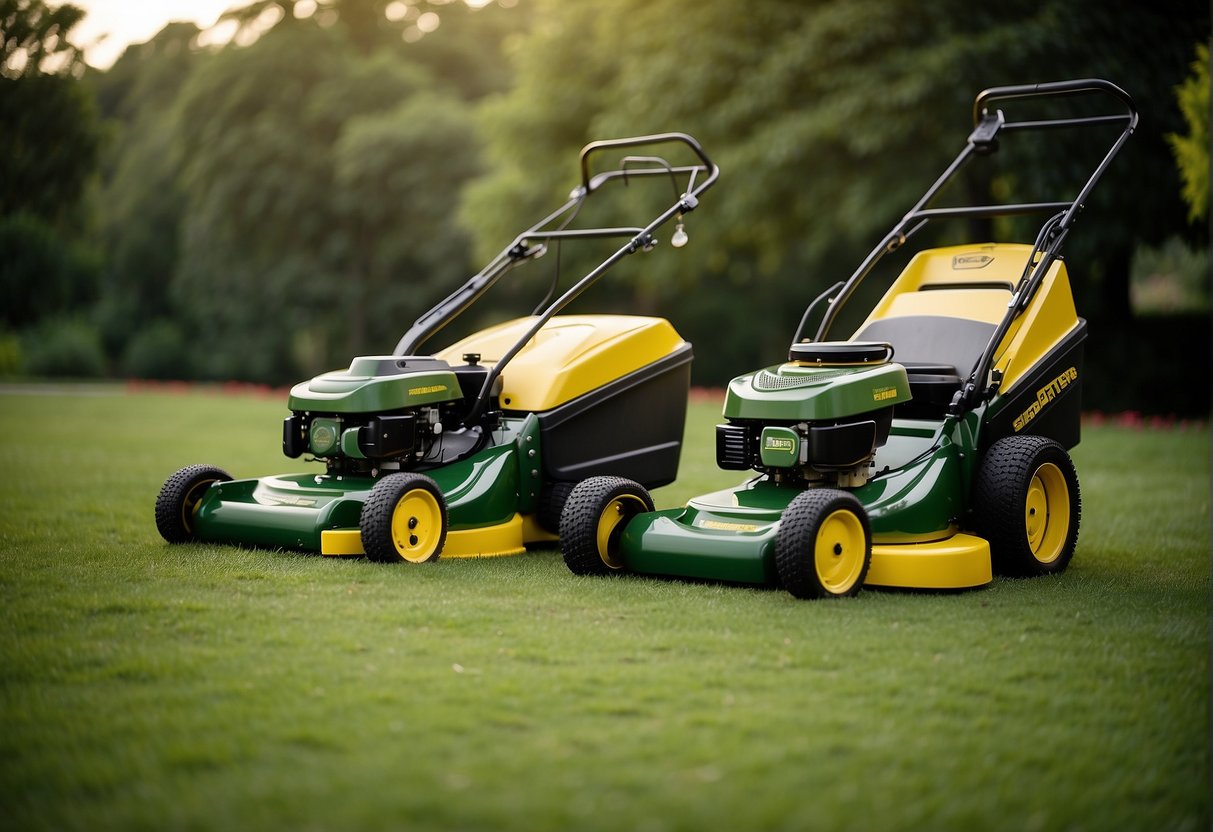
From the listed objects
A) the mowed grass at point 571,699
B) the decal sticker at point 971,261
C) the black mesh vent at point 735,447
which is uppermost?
the decal sticker at point 971,261

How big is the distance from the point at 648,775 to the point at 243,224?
3490cm

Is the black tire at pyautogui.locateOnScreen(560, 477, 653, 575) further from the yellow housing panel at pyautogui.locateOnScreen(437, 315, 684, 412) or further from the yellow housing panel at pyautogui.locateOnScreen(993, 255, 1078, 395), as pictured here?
the yellow housing panel at pyautogui.locateOnScreen(993, 255, 1078, 395)

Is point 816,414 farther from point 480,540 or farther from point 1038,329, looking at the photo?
point 480,540

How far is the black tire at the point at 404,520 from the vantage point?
687 cm

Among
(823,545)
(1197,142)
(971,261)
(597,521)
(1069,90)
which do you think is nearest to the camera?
(823,545)

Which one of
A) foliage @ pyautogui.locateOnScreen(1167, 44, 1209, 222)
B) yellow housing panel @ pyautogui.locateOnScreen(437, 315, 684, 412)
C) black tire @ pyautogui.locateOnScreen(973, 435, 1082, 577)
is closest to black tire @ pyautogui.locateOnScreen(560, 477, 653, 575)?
yellow housing panel @ pyautogui.locateOnScreen(437, 315, 684, 412)

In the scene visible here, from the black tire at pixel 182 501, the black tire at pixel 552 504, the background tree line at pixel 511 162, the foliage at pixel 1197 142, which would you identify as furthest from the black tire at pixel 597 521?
the background tree line at pixel 511 162

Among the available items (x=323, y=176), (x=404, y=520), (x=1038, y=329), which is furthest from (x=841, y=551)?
(x=323, y=176)

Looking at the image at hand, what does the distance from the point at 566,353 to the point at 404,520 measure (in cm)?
166

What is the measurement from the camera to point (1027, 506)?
7.18 meters

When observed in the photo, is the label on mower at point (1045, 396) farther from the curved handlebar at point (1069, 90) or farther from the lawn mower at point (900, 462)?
the curved handlebar at point (1069, 90)

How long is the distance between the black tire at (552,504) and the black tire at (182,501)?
188cm

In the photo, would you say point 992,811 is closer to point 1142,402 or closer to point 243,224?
point 1142,402

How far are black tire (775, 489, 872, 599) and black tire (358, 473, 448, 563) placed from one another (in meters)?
1.93
